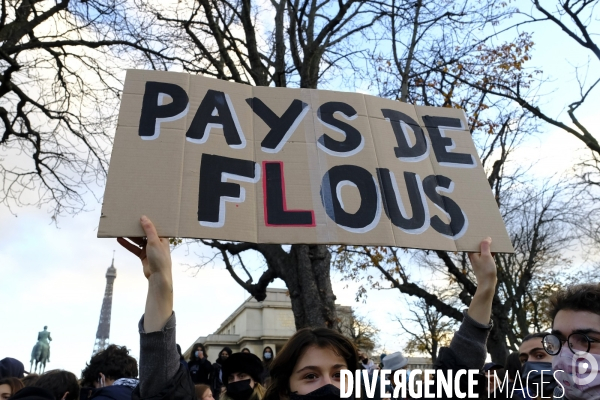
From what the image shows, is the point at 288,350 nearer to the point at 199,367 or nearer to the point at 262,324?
the point at 199,367

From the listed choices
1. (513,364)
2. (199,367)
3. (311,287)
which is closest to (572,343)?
(513,364)

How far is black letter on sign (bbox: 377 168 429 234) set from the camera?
2.81 m

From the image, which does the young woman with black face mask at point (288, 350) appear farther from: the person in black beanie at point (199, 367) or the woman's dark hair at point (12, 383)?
the person in black beanie at point (199, 367)

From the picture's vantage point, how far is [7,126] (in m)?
8.28

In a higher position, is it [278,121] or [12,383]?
[278,121]

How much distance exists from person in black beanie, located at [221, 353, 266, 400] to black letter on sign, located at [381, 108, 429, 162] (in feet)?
6.29

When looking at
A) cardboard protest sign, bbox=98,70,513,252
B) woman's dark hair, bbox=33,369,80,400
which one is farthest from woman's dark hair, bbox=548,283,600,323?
woman's dark hair, bbox=33,369,80,400

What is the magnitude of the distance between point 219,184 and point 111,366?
5.26 ft

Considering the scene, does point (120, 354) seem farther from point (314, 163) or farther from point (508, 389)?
point (508, 389)

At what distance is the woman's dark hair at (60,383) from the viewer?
11.2 ft

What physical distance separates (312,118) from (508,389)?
6.33 ft

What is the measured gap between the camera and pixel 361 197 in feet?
9.43

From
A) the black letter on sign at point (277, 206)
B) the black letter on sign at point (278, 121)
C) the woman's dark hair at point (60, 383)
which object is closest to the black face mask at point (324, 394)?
the black letter on sign at point (277, 206)

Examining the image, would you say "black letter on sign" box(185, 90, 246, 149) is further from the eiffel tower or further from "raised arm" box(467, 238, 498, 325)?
the eiffel tower
